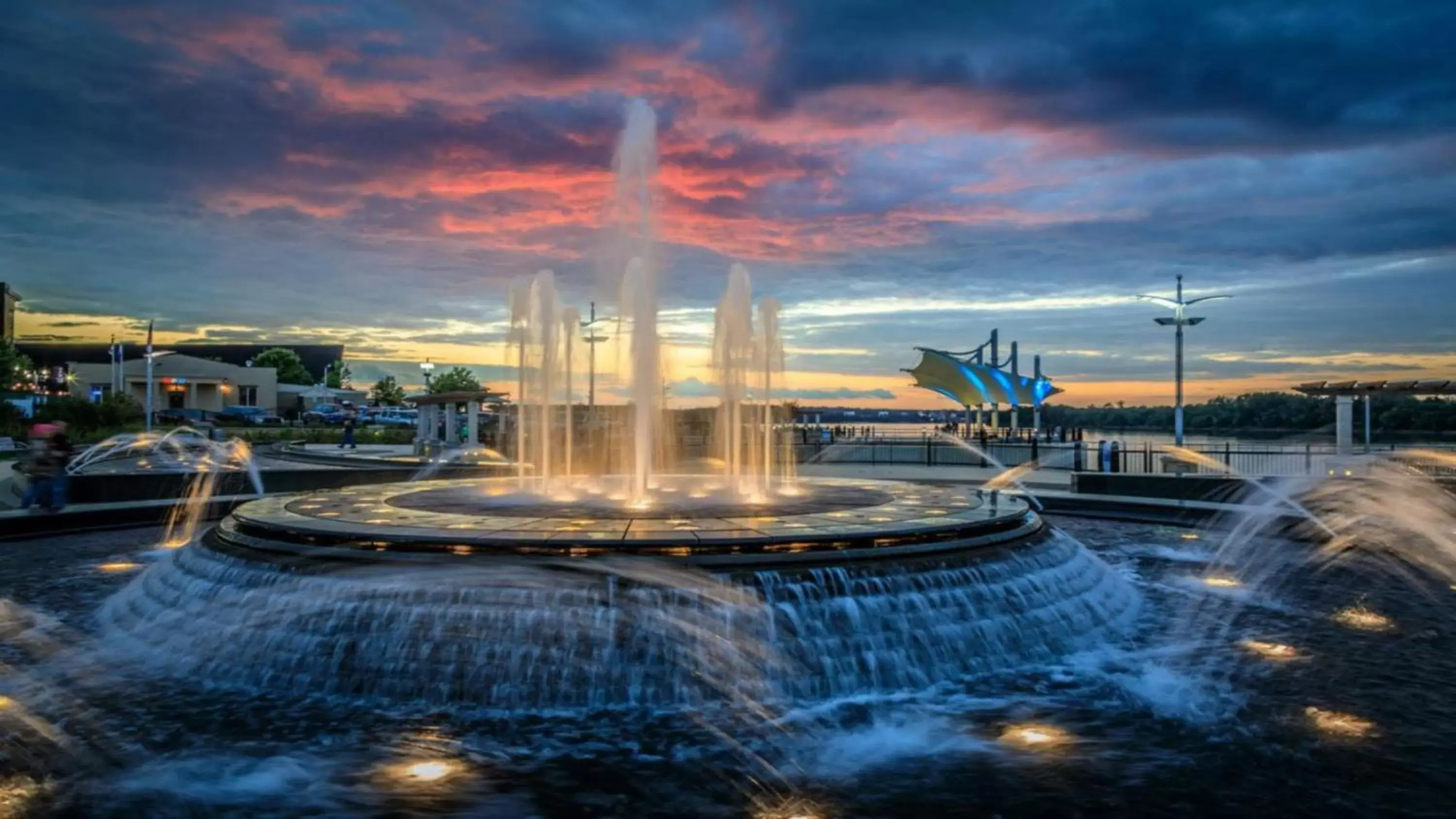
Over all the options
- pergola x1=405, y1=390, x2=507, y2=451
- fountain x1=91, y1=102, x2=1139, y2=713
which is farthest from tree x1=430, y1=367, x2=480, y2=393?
fountain x1=91, y1=102, x2=1139, y2=713

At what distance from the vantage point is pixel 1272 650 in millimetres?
10336

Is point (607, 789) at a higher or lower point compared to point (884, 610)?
lower

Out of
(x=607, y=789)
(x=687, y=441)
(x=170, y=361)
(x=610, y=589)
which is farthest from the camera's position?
(x=170, y=361)

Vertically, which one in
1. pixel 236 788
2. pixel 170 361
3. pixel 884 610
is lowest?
pixel 236 788

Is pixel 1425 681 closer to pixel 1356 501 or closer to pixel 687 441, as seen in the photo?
pixel 1356 501

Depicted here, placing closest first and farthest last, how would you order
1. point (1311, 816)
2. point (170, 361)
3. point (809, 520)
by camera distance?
point (1311, 816) → point (809, 520) → point (170, 361)

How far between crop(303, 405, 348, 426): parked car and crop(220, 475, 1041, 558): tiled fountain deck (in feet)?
253

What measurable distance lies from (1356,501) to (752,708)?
1633 cm

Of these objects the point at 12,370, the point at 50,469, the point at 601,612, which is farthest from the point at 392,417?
the point at 601,612

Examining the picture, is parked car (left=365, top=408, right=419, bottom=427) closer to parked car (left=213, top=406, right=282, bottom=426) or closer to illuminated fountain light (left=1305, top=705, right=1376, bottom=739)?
parked car (left=213, top=406, right=282, bottom=426)

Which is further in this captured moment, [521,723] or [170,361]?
[170,361]

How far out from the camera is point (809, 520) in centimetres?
1159

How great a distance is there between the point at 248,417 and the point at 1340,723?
10106cm

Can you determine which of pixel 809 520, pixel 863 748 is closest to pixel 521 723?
pixel 863 748
